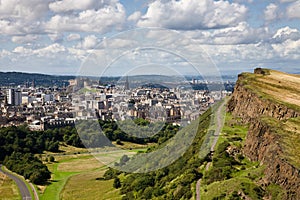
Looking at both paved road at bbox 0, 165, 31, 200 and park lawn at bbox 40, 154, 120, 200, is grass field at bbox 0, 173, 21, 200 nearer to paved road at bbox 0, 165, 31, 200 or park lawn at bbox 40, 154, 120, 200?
paved road at bbox 0, 165, 31, 200

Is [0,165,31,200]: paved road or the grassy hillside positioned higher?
the grassy hillside

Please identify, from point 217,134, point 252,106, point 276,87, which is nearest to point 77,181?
point 217,134

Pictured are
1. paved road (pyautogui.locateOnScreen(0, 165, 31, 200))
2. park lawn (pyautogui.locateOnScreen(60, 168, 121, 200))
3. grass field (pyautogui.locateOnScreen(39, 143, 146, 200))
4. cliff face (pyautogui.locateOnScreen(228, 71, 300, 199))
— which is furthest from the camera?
paved road (pyautogui.locateOnScreen(0, 165, 31, 200))

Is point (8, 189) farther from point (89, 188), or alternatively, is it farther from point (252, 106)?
point (252, 106)

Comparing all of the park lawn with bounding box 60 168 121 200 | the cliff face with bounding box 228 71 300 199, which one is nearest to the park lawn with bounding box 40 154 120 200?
the park lawn with bounding box 60 168 121 200

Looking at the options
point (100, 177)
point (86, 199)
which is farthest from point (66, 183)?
point (86, 199)

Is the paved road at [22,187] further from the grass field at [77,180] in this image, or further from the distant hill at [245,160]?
the distant hill at [245,160]

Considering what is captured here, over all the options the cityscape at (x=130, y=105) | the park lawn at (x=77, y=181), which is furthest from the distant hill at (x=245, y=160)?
the cityscape at (x=130, y=105)

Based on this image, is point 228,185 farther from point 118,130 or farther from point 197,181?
point 118,130
